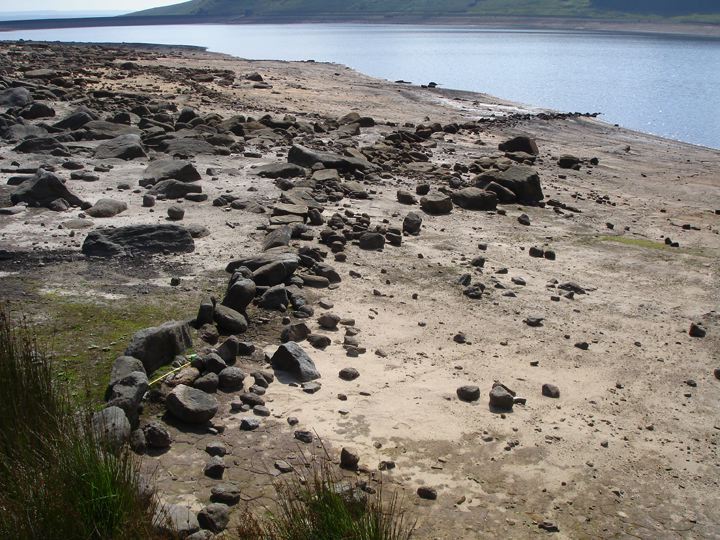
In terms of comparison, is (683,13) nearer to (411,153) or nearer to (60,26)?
(60,26)

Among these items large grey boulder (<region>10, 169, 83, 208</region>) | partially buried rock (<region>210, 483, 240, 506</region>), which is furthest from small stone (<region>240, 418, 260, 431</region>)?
large grey boulder (<region>10, 169, 83, 208</region>)

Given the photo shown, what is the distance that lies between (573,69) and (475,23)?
69864 mm

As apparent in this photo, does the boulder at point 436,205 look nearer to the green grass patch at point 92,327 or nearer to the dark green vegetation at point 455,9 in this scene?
the green grass patch at point 92,327

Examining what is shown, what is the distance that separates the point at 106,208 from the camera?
10961 millimetres

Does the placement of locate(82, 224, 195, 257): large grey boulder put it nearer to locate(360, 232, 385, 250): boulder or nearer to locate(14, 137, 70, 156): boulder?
locate(360, 232, 385, 250): boulder

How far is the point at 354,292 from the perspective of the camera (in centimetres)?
909

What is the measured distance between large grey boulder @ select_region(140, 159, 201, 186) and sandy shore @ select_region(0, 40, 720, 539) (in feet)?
0.88

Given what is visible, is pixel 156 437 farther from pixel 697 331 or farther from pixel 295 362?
pixel 697 331

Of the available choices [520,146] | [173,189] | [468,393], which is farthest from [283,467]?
[520,146]

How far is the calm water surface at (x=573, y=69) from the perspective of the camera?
33.5 metres

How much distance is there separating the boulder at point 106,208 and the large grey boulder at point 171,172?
1323 mm

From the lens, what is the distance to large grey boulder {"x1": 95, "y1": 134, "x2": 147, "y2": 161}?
564 inches

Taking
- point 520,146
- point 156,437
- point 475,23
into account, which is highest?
point 156,437

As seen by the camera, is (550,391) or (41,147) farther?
(41,147)
